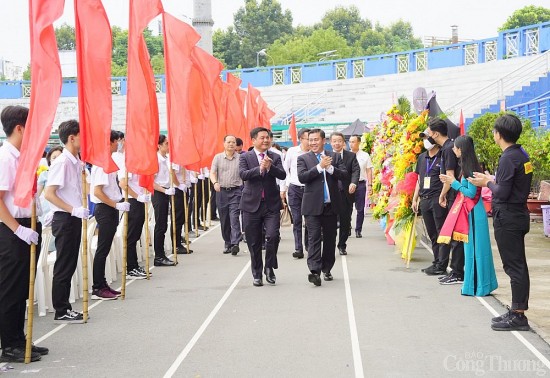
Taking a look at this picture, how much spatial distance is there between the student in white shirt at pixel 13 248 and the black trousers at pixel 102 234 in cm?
257

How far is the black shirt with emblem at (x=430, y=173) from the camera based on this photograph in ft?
34.6

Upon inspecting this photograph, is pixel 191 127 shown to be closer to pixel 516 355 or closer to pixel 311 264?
pixel 311 264

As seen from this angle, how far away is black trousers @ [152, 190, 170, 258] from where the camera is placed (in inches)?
484

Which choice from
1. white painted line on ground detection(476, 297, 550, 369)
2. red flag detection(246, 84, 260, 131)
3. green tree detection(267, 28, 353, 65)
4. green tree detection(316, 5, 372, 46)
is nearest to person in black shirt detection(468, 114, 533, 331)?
white painted line on ground detection(476, 297, 550, 369)

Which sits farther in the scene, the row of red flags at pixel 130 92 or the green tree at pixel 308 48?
the green tree at pixel 308 48

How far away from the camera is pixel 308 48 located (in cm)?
8081

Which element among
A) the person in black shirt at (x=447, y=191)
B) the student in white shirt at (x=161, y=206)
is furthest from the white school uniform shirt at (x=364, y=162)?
the person in black shirt at (x=447, y=191)

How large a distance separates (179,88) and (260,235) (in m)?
3.37

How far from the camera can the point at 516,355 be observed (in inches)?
252

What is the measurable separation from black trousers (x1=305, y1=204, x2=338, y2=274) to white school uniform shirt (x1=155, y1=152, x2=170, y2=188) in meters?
3.38

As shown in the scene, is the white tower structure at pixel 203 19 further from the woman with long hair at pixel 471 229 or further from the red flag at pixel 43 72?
the red flag at pixel 43 72

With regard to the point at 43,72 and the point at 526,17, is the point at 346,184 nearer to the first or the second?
the point at 43,72

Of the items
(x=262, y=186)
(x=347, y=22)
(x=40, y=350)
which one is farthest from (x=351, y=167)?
(x=347, y=22)

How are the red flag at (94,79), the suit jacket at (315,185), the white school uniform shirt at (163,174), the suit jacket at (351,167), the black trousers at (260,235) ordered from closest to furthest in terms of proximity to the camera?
the red flag at (94,79) → the suit jacket at (315,185) → the black trousers at (260,235) → the white school uniform shirt at (163,174) → the suit jacket at (351,167)
